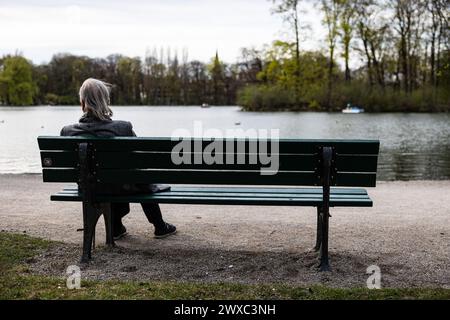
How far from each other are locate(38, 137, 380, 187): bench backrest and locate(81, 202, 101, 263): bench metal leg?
0.93 feet

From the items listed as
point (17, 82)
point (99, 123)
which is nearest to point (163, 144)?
point (99, 123)

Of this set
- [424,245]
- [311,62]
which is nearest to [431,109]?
[311,62]

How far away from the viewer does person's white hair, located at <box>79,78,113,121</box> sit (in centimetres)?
540

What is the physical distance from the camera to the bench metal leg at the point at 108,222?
18.2 ft

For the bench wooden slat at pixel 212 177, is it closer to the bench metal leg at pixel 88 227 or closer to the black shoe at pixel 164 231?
the bench metal leg at pixel 88 227

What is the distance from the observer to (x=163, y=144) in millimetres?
4996

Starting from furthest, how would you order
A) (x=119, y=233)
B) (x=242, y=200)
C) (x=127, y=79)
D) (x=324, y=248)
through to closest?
1. (x=127, y=79)
2. (x=119, y=233)
3. (x=242, y=200)
4. (x=324, y=248)

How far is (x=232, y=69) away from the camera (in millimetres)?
114500

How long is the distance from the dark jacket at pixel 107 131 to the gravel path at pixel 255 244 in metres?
0.60

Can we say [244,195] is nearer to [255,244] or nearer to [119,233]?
[255,244]

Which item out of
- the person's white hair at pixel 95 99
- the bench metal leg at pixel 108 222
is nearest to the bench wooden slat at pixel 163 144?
the person's white hair at pixel 95 99

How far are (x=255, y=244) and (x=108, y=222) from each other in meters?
1.53

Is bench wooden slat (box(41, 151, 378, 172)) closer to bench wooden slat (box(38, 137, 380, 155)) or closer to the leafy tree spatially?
bench wooden slat (box(38, 137, 380, 155))

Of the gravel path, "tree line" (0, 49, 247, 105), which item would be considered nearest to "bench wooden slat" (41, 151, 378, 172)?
the gravel path
